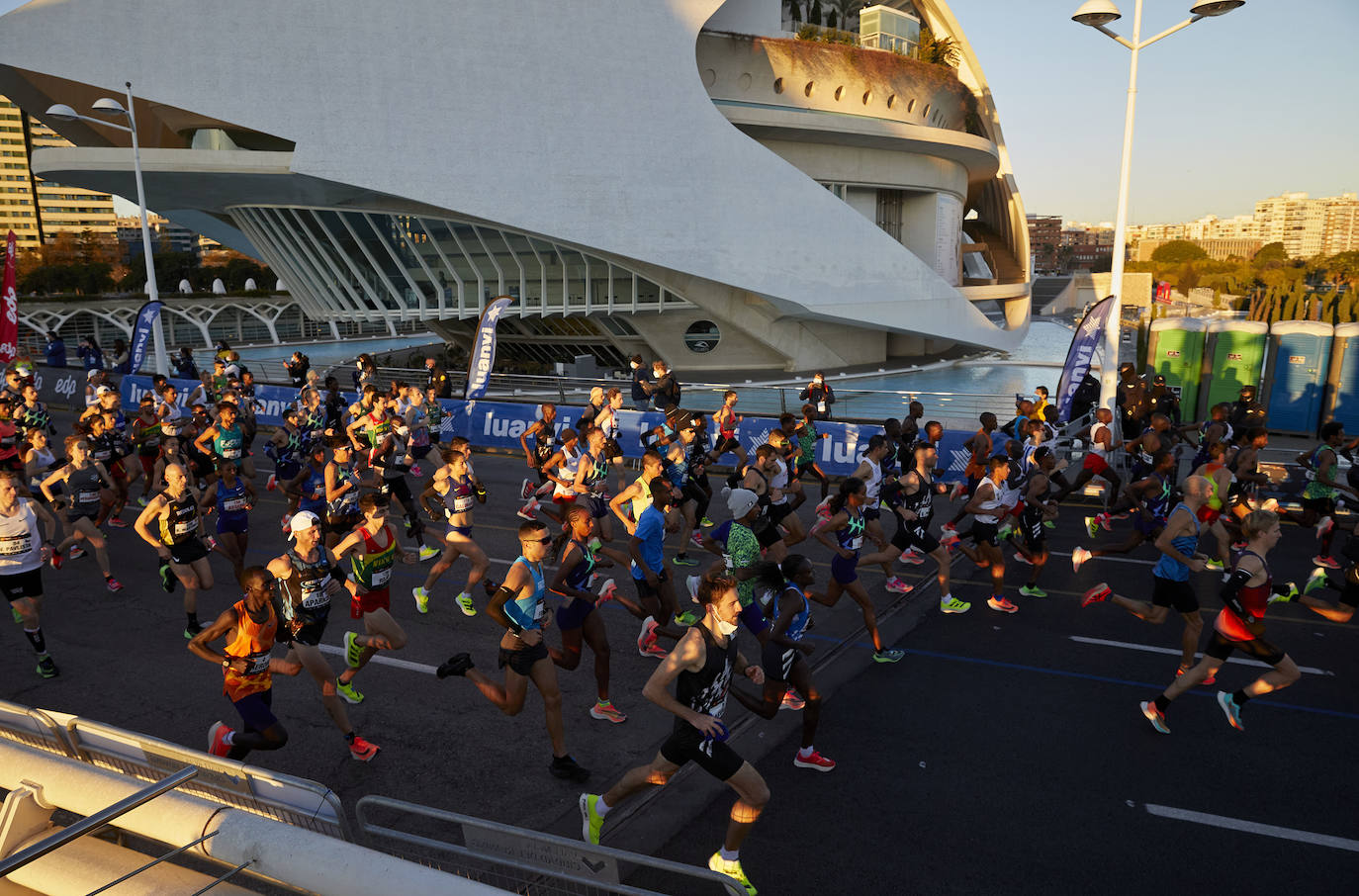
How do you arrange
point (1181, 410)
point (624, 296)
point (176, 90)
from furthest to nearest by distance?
1. point (624, 296)
2. point (176, 90)
3. point (1181, 410)

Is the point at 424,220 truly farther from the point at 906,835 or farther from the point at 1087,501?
the point at 906,835

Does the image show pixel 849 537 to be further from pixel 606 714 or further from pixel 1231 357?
pixel 1231 357

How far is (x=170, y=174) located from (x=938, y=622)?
28956 mm

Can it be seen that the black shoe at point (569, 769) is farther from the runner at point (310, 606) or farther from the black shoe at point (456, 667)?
the runner at point (310, 606)

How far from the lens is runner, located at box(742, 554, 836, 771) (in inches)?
222

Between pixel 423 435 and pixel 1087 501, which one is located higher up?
pixel 423 435

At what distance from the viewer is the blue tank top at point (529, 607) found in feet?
19.0

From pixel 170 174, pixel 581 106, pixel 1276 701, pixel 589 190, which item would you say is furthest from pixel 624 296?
pixel 1276 701

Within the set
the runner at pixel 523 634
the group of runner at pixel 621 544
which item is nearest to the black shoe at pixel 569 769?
the group of runner at pixel 621 544

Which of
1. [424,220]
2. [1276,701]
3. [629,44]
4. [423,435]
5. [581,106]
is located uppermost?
[629,44]

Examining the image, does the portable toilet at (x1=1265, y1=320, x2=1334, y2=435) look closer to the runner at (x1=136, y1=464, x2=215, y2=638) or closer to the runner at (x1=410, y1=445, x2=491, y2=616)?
the runner at (x1=410, y1=445, x2=491, y2=616)

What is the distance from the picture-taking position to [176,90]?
2633 centimetres

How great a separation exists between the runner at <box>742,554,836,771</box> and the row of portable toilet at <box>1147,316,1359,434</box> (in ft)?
54.6

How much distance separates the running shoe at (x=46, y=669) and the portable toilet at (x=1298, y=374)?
2218 cm
